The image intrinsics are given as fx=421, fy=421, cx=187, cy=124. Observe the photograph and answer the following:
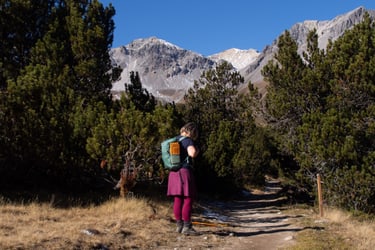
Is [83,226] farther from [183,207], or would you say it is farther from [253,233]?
[253,233]

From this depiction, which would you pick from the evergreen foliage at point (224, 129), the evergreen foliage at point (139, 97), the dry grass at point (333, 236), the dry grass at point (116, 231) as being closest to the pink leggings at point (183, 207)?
the dry grass at point (116, 231)

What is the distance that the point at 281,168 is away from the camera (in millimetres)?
19578

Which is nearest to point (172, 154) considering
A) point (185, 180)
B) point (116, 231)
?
point (185, 180)

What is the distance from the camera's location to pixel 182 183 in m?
7.75

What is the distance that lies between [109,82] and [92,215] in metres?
8.16

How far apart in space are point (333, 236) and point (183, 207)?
3220mm

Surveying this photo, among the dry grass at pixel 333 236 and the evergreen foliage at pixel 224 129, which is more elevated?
the evergreen foliage at pixel 224 129

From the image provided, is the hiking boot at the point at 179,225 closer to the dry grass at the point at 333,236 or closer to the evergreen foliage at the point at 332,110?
the dry grass at the point at 333,236

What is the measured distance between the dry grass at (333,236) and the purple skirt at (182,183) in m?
2.04

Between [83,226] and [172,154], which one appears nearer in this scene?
[172,154]

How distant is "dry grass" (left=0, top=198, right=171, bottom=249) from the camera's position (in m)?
6.86

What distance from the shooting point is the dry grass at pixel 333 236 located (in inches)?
299

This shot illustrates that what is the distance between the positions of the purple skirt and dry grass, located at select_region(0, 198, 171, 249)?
98 cm

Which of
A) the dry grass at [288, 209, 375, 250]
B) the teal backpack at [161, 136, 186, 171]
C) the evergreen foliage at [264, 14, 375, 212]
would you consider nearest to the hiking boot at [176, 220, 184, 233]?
the teal backpack at [161, 136, 186, 171]
